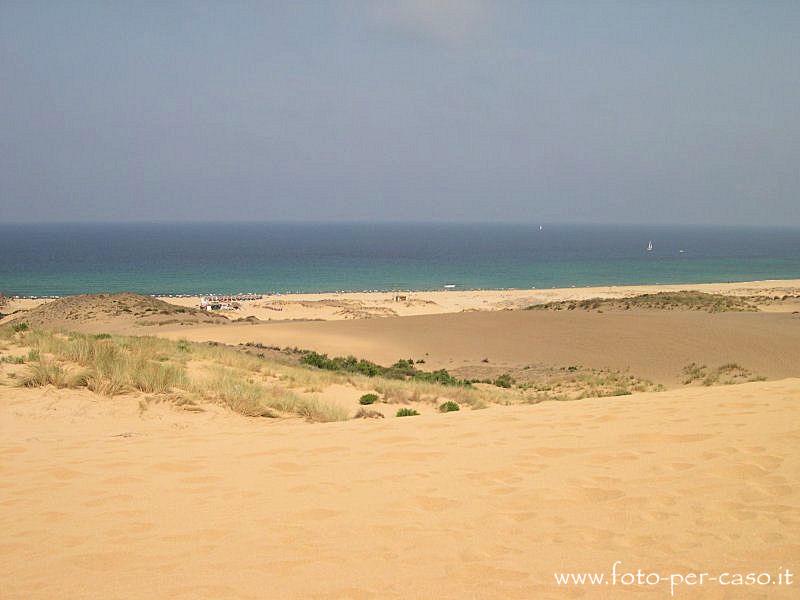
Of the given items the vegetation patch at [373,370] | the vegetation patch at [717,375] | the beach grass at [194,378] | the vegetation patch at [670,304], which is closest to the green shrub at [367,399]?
the beach grass at [194,378]

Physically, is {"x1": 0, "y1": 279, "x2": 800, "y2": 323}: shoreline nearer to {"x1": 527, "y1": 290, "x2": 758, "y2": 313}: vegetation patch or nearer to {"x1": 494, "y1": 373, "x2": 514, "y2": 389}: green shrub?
{"x1": 527, "y1": 290, "x2": 758, "y2": 313}: vegetation patch

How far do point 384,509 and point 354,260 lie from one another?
353 feet

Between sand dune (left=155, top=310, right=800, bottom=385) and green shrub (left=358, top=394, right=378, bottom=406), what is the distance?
11160 millimetres

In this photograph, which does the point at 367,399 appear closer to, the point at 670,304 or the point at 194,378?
the point at 194,378

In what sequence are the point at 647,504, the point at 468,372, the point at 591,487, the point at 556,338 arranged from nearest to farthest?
the point at 647,504
the point at 591,487
the point at 468,372
the point at 556,338

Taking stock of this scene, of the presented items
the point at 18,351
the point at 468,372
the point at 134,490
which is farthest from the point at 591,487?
the point at 468,372

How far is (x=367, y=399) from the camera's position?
Answer: 12039mm

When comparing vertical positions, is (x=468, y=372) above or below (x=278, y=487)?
below

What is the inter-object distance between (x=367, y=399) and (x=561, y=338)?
56.3ft

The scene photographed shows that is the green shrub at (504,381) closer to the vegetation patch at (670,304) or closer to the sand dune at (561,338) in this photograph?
the sand dune at (561,338)

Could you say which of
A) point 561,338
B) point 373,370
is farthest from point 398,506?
point 561,338

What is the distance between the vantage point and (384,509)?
4863 mm

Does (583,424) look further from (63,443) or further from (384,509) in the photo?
(63,443)

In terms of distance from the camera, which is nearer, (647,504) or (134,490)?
(647,504)
